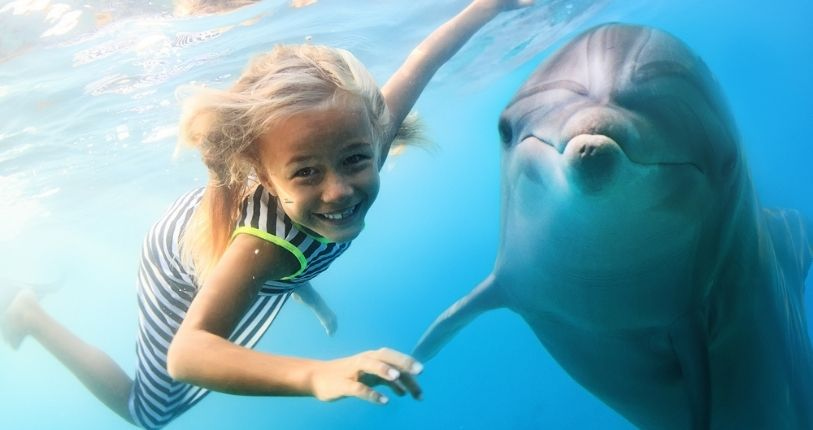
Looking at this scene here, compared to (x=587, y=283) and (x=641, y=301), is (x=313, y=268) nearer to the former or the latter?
(x=587, y=283)

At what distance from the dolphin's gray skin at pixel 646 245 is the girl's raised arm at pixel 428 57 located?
1152 millimetres

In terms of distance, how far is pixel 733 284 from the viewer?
3637 millimetres

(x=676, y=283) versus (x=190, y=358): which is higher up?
(x=676, y=283)

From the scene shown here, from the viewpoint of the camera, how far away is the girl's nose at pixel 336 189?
2953 mm

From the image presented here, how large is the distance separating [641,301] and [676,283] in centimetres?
27

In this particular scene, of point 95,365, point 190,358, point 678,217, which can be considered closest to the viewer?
point 190,358

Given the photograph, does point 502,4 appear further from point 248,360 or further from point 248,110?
point 248,360

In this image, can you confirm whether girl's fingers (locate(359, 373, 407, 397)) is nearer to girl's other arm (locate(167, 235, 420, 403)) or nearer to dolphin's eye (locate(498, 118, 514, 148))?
girl's other arm (locate(167, 235, 420, 403))

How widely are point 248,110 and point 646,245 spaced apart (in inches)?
87.5

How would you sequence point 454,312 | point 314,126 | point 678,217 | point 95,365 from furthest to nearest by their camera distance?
point 95,365 → point 454,312 → point 678,217 → point 314,126

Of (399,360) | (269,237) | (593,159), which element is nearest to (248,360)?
(399,360)

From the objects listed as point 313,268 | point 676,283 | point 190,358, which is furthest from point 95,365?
point 676,283

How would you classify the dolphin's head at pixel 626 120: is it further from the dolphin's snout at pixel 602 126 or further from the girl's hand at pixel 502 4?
the girl's hand at pixel 502 4

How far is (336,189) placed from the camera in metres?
2.96
